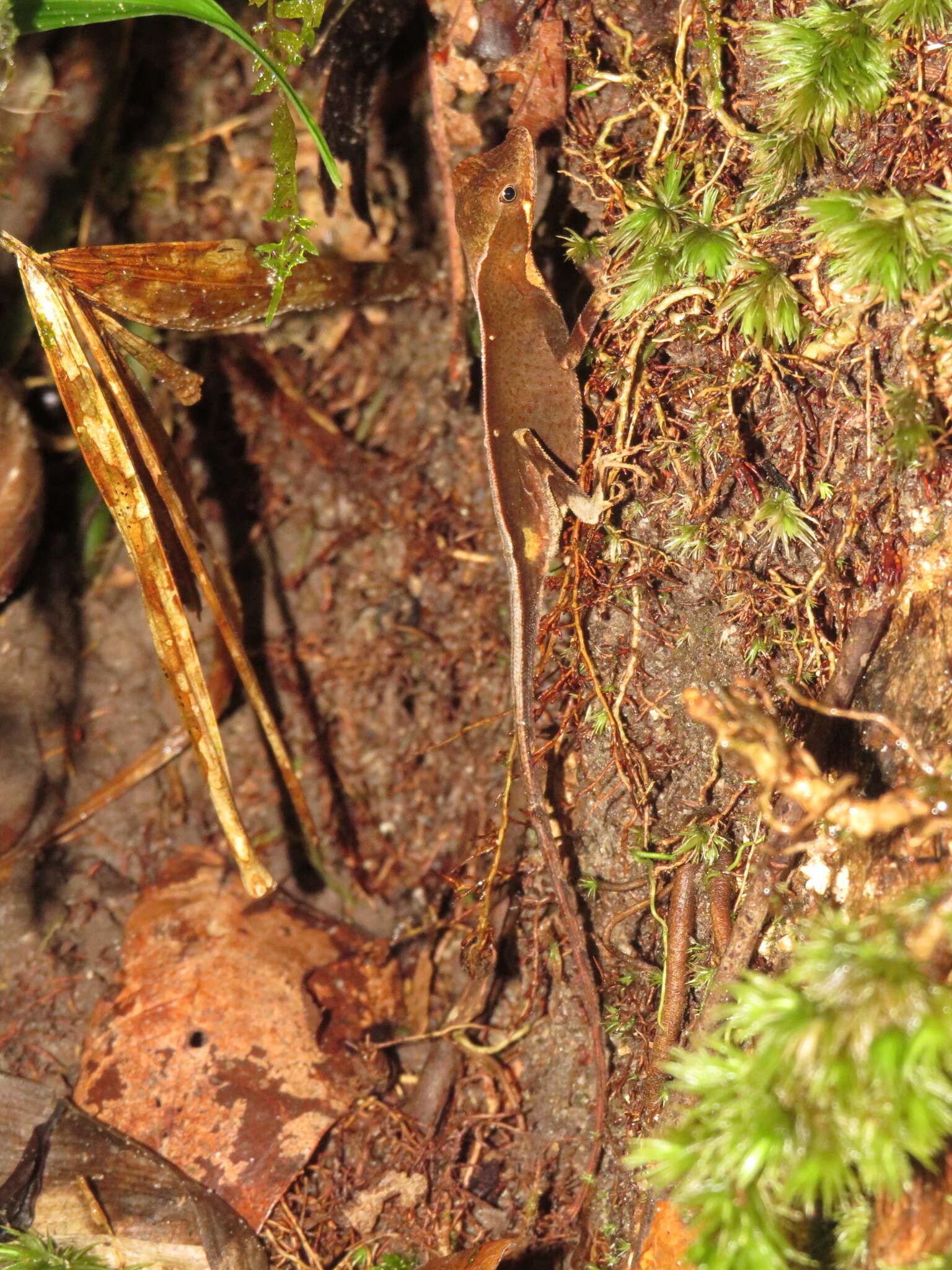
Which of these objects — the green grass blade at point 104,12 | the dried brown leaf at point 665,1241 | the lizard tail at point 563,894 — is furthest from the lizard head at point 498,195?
the dried brown leaf at point 665,1241

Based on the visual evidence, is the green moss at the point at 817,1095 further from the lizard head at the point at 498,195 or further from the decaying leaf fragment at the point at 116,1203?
the lizard head at the point at 498,195

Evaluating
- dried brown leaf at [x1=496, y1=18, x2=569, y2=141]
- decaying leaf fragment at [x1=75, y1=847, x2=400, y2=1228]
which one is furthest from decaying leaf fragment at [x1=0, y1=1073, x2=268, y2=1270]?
dried brown leaf at [x1=496, y1=18, x2=569, y2=141]

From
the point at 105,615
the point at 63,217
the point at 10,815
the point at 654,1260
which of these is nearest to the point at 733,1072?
the point at 654,1260

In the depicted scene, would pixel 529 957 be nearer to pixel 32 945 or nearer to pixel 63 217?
pixel 32 945

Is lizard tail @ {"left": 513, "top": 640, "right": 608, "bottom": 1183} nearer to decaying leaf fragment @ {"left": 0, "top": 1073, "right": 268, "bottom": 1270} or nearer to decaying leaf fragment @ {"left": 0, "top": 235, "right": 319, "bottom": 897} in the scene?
decaying leaf fragment @ {"left": 0, "top": 235, "right": 319, "bottom": 897}

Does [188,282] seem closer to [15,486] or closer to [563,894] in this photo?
[15,486]

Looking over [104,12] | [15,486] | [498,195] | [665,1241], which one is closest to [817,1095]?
[665,1241]
